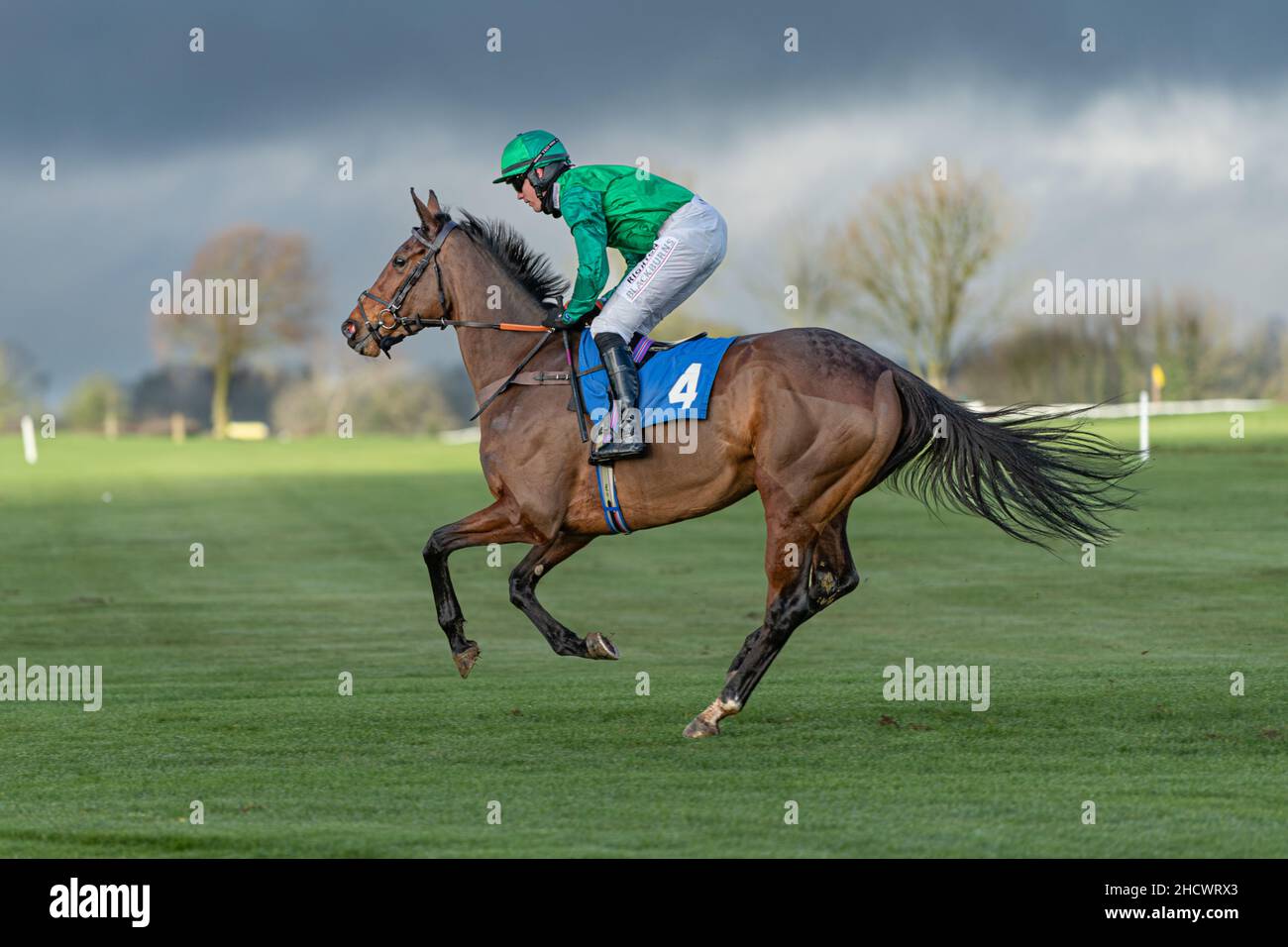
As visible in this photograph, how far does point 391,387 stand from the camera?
2650 inches

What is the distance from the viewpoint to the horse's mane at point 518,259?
31.2 ft

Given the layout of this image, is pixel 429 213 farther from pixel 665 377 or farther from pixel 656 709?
pixel 656 709

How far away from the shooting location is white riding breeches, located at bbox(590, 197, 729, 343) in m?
8.85

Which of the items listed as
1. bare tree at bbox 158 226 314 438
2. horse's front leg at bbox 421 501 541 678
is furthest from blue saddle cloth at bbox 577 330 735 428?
bare tree at bbox 158 226 314 438

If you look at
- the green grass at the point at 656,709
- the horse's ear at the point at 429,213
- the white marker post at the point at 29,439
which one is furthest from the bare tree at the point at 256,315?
the horse's ear at the point at 429,213

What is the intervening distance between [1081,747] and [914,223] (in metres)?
55.5

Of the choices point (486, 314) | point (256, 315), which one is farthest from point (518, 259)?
point (256, 315)

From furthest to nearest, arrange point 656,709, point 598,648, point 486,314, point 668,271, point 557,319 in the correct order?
point 656,709
point 486,314
point 557,319
point 668,271
point 598,648

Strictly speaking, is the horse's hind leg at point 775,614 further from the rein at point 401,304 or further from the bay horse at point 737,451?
the rein at point 401,304

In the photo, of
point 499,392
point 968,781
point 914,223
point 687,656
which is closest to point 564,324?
point 499,392

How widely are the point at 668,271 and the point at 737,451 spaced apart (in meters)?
1.07

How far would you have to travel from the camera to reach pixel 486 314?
9.33 metres

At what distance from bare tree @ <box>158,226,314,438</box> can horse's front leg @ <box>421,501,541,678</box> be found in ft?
216
